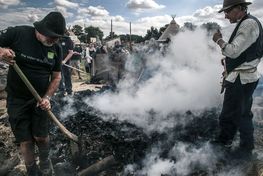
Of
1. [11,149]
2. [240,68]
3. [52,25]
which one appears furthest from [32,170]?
[240,68]

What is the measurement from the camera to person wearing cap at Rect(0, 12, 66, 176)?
12.4 ft

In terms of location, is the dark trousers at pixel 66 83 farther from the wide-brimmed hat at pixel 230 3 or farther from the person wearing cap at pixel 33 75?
the wide-brimmed hat at pixel 230 3

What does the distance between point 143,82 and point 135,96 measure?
23.4 inches

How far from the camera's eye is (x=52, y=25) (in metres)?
3.75

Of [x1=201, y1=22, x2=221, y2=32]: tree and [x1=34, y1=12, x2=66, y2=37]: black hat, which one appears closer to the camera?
[x1=34, y1=12, x2=66, y2=37]: black hat

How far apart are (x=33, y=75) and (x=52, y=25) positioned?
2.21 ft

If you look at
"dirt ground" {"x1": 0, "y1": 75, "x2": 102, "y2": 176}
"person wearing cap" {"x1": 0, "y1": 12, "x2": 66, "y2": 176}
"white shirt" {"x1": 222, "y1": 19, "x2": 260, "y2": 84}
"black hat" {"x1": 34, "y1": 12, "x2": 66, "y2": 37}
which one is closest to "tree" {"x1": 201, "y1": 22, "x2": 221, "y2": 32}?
"white shirt" {"x1": 222, "y1": 19, "x2": 260, "y2": 84}

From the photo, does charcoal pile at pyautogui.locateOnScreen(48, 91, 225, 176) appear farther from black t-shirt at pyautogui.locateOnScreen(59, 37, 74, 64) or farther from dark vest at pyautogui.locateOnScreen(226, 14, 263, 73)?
black t-shirt at pyautogui.locateOnScreen(59, 37, 74, 64)

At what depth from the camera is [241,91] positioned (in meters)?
4.41

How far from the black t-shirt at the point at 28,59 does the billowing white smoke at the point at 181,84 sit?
2.70 metres

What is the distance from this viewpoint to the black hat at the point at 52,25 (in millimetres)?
3729

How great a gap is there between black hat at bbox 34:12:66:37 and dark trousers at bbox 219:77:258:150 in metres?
2.45

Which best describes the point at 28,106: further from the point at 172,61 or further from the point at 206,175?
the point at 172,61

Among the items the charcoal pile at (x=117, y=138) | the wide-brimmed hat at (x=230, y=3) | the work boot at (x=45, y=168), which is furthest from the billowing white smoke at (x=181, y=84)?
the wide-brimmed hat at (x=230, y=3)
